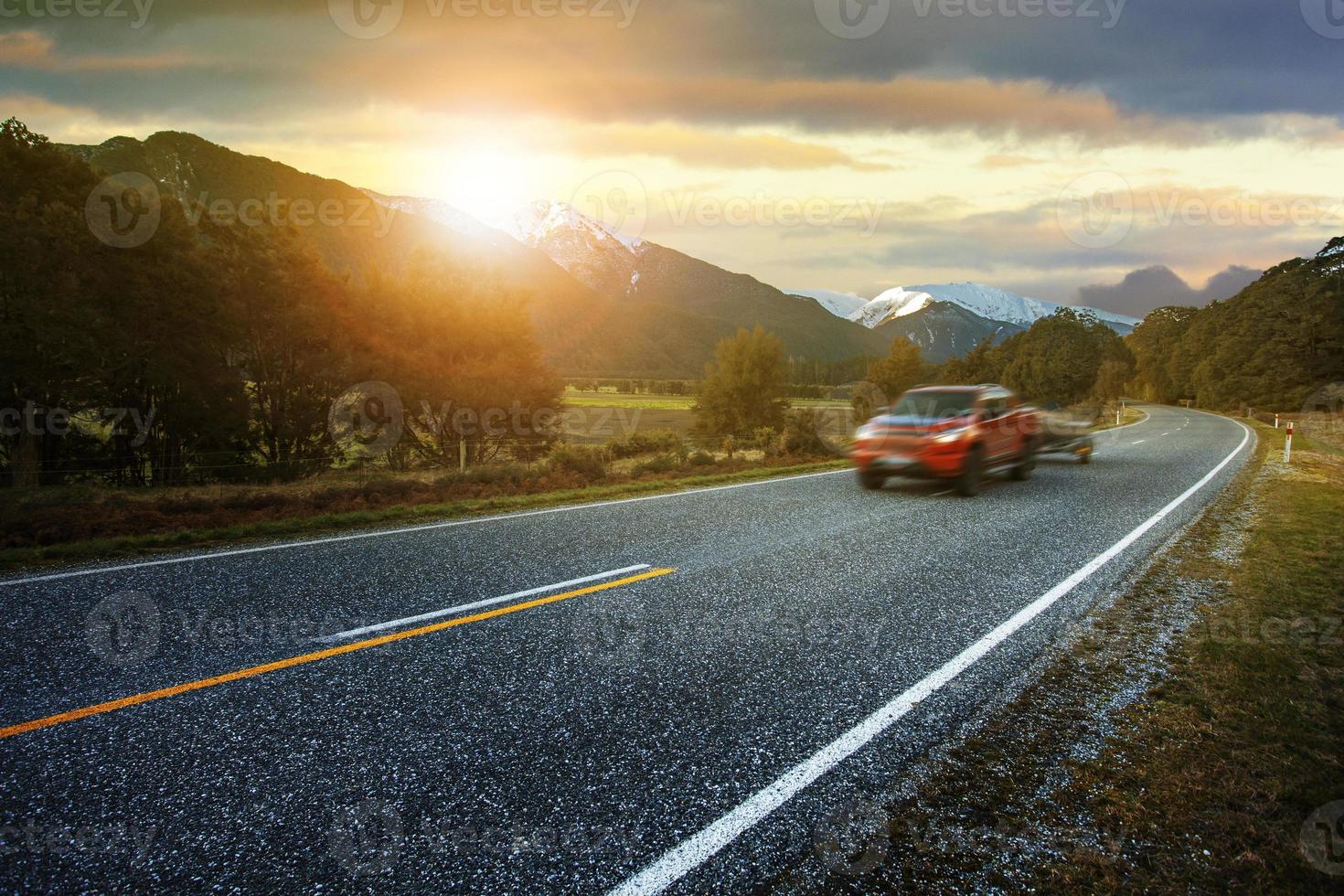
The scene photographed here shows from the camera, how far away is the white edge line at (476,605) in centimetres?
435

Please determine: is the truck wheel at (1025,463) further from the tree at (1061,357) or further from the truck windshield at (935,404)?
the tree at (1061,357)

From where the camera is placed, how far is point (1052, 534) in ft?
24.7

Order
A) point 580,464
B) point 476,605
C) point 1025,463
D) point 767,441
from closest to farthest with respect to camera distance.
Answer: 1. point 476,605
2. point 1025,463
3. point 580,464
4. point 767,441

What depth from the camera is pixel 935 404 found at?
10.4m

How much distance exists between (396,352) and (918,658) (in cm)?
2684

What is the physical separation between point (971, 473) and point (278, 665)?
31.6 feet

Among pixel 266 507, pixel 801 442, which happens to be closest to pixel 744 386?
pixel 801 442

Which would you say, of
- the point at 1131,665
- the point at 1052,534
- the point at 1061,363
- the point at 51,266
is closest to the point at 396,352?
the point at 51,266

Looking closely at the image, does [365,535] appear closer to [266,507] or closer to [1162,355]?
[266,507]

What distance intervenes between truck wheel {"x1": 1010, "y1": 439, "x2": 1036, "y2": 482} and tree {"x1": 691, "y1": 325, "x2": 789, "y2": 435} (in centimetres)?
5097

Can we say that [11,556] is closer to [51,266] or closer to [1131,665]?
[1131,665]

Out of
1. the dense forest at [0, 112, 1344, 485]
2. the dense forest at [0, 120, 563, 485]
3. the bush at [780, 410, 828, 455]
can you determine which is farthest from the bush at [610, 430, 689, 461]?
the bush at [780, 410, 828, 455]

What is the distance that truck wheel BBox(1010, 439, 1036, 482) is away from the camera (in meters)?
11.7

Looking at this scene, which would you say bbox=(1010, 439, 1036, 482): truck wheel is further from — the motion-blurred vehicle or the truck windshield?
the truck windshield
